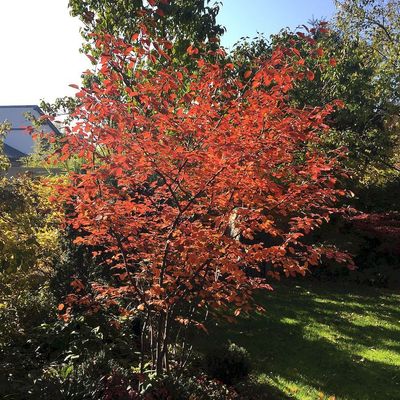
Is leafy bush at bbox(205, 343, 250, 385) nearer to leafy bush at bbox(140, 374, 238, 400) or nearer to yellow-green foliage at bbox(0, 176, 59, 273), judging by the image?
leafy bush at bbox(140, 374, 238, 400)

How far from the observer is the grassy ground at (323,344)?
5.54m

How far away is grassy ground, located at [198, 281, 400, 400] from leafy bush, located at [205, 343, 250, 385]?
0.34 metres

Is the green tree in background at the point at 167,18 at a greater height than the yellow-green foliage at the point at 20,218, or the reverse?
the green tree in background at the point at 167,18

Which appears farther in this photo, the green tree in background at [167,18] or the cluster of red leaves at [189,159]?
the green tree in background at [167,18]

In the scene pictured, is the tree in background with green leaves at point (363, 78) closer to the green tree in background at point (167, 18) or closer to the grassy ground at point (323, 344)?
the green tree in background at point (167, 18)

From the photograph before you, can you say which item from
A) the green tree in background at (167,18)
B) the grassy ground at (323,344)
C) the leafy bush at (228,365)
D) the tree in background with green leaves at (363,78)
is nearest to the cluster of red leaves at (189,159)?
the leafy bush at (228,365)

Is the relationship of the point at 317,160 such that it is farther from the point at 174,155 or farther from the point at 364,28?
the point at 364,28

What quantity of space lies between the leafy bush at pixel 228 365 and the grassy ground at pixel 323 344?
Answer: 0.34 m

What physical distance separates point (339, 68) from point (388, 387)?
10.3m

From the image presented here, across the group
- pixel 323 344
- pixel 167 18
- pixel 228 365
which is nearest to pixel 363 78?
pixel 167 18

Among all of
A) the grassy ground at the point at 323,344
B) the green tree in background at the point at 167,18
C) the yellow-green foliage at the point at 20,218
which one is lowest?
the grassy ground at the point at 323,344

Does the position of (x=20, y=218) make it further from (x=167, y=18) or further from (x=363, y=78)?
(x=363, y=78)

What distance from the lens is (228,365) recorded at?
17.9ft

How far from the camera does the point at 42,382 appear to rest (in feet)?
13.5
